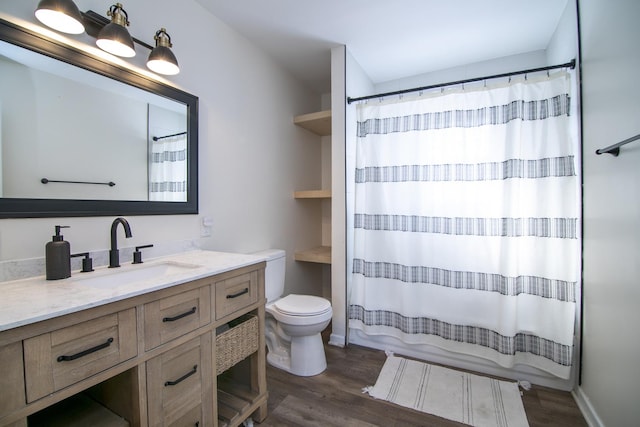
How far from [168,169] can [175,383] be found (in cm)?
113

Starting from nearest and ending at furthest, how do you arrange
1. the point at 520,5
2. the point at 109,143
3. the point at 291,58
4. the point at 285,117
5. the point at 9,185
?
the point at 9,185
the point at 109,143
the point at 520,5
the point at 291,58
the point at 285,117

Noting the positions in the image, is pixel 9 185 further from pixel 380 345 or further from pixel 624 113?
pixel 624 113

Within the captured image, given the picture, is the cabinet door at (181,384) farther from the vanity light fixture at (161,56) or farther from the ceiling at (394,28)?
the ceiling at (394,28)

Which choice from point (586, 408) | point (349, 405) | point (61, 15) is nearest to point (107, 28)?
point (61, 15)

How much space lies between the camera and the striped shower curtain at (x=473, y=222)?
175 centimetres

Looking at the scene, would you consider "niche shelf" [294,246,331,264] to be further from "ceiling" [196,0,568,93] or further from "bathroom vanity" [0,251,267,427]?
"ceiling" [196,0,568,93]

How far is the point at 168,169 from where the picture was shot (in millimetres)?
1653

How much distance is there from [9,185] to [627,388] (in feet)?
8.82

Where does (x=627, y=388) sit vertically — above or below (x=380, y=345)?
above

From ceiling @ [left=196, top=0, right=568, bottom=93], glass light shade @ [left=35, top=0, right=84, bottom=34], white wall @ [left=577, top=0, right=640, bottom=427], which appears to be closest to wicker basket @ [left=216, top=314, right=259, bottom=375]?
glass light shade @ [left=35, top=0, right=84, bottom=34]

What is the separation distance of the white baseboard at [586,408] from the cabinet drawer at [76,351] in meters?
2.21

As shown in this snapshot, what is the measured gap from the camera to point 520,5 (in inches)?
72.3

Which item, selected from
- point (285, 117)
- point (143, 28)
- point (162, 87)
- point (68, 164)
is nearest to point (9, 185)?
point (68, 164)

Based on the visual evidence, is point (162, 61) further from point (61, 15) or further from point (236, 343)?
point (236, 343)
